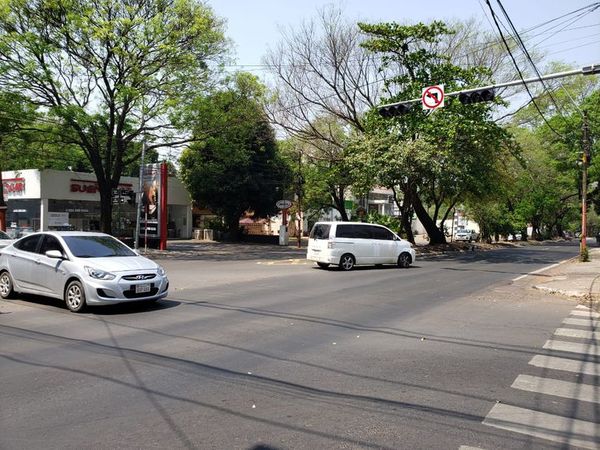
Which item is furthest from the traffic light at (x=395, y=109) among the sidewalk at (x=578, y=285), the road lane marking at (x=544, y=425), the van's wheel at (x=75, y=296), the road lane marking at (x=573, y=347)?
the road lane marking at (x=544, y=425)

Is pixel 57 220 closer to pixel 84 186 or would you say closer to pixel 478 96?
pixel 84 186

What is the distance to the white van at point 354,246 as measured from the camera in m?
19.4

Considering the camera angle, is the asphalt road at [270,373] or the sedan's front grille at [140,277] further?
the sedan's front grille at [140,277]

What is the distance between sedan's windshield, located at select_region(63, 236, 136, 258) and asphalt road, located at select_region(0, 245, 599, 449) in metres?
1.17

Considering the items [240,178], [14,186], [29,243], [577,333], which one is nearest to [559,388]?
[577,333]

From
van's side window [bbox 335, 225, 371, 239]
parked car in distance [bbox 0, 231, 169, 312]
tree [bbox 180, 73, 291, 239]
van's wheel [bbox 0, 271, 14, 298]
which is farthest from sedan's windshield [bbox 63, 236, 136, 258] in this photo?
tree [bbox 180, 73, 291, 239]

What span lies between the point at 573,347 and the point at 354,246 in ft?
40.9

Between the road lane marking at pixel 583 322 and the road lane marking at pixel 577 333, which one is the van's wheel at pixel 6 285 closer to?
the road lane marking at pixel 577 333

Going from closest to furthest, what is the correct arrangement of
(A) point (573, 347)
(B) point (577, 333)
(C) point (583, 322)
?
(A) point (573, 347)
(B) point (577, 333)
(C) point (583, 322)

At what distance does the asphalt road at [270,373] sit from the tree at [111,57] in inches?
599

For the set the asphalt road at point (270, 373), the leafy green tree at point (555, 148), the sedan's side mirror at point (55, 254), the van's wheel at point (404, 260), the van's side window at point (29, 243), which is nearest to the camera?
the asphalt road at point (270, 373)

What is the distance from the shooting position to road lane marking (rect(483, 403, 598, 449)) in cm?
424

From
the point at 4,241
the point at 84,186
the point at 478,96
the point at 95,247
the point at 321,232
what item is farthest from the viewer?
the point at 84,186

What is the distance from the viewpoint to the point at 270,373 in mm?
5879
